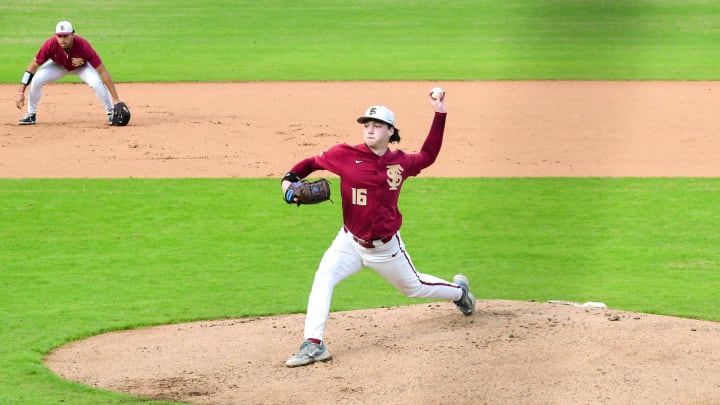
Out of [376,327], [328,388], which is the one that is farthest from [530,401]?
[376,327]

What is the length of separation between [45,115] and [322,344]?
11.5 metres

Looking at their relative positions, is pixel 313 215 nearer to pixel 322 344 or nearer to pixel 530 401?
pixel 322 344

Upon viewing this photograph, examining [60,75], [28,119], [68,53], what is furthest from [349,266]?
[28,119]

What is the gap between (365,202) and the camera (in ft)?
21.9

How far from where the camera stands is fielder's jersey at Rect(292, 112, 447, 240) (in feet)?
21.9

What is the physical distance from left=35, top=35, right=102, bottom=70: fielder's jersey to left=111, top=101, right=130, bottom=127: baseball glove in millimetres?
645

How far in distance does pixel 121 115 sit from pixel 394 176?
961cm

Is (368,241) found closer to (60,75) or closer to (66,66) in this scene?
(66,66)

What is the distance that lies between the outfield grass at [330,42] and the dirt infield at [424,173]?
3.49 feet

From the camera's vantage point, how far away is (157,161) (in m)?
14.0

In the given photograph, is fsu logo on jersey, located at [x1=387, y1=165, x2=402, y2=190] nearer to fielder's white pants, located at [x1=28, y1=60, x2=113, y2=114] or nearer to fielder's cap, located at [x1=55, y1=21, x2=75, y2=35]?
fielder's cap, located at [x1=55, y1=21, x2=75, y2=35]

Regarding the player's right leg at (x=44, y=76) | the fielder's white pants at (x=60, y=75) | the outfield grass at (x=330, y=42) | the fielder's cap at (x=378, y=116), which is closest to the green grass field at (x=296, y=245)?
the fielder's cap at (x=378, y=116)

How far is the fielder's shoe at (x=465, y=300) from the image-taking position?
7254 mm

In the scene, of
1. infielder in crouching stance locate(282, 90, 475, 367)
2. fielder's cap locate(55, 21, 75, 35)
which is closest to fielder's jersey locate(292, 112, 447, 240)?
infielder in crouching stance locate(282, 90, 475, 367)
